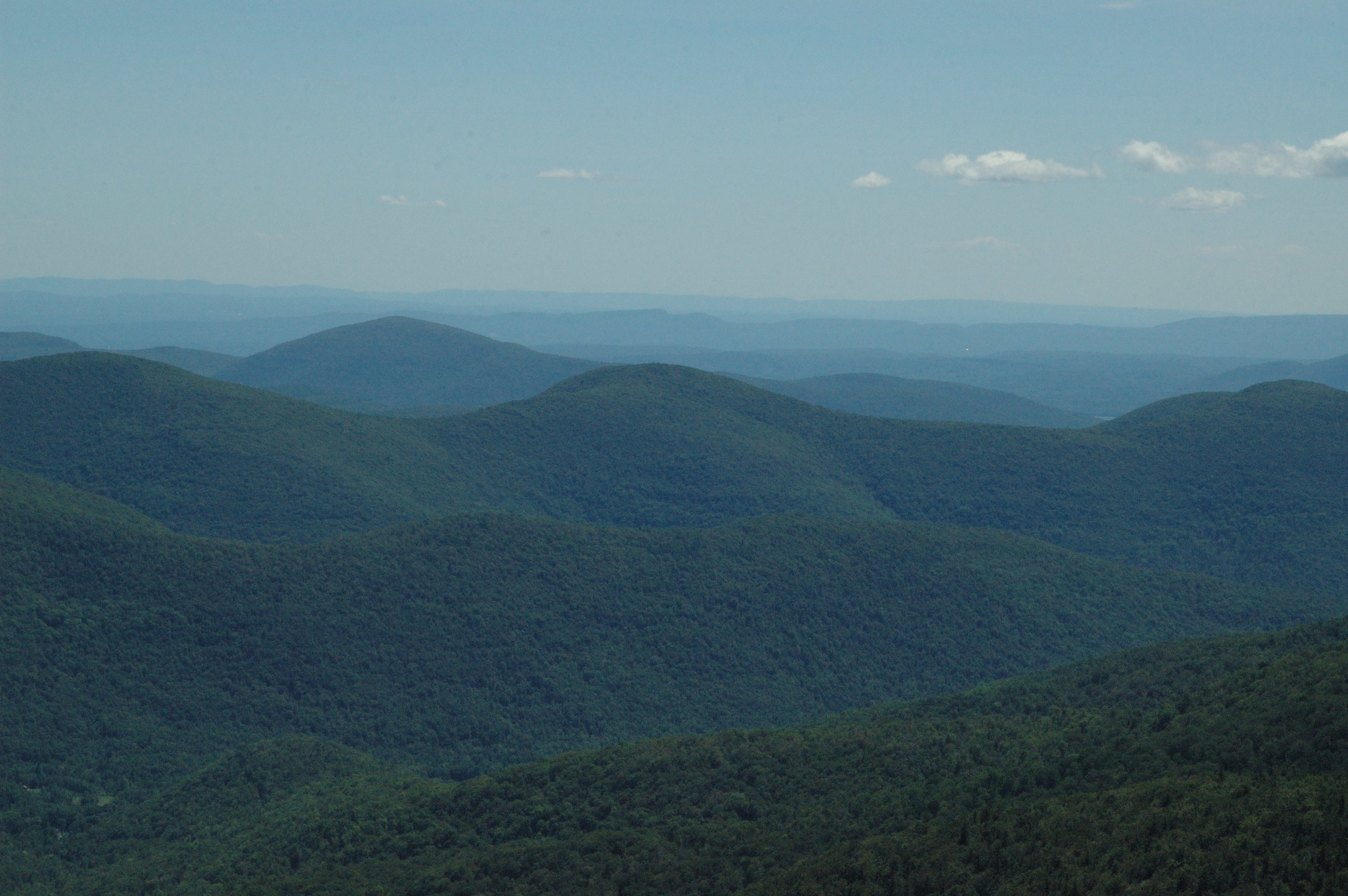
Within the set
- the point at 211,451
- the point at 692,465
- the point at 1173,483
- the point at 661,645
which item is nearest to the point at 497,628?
the point at 661,645

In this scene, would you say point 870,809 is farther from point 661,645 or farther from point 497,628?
point 497,628

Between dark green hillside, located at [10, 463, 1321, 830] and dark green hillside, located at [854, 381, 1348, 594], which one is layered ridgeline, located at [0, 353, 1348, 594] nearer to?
dark green hillside, located at [854, 381, 1348, 594]

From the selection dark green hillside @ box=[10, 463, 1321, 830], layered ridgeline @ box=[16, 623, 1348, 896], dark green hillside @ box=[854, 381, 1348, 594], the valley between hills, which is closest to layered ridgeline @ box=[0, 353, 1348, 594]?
dark green hillside @ box=[854, 381, 1348, 594]

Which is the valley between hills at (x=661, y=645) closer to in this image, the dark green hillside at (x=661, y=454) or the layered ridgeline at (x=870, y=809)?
the layered ridgeline at (x=870, y=809)

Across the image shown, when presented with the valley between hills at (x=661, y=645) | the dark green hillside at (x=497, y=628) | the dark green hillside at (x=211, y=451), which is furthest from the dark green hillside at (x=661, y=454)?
the dark green hillside at (x=497, y=628)

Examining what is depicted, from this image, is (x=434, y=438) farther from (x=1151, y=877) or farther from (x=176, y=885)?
(x=1151, y=877)

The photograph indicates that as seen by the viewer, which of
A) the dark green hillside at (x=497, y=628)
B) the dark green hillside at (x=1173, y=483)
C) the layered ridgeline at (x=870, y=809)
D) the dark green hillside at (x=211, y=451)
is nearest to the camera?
the layered ridgeline at (x=870, y=809)
